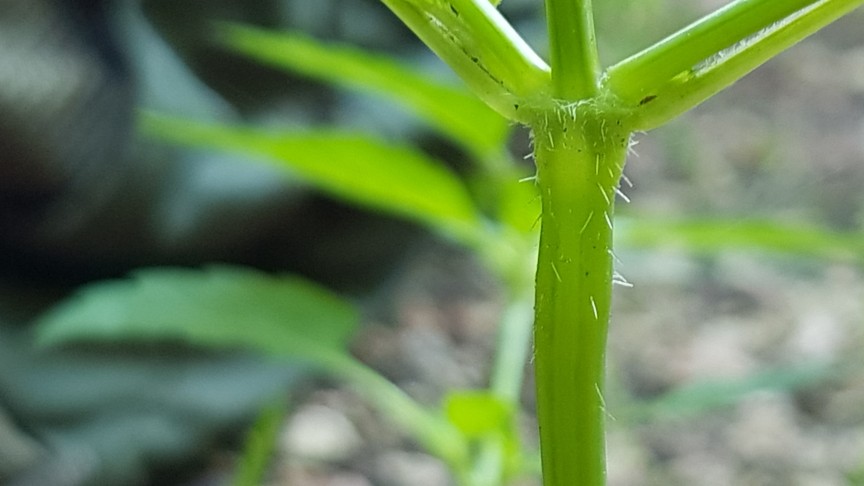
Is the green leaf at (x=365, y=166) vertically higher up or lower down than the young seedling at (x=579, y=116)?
higher up

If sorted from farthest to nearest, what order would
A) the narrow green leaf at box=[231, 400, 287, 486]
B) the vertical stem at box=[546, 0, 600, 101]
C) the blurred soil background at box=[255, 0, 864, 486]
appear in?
Result: the blurred soil background at box=[255, 0, 864, 486] → the narrow green leaf at box=[231, 400, 287, 486] → the vertical stem at box=[546, 0, 600, 101]

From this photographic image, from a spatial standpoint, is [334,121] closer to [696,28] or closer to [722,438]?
[722,438]

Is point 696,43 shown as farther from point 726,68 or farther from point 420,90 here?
point 420,90

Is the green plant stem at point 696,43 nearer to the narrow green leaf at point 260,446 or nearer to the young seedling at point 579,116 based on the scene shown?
the young seedling at point 579,116

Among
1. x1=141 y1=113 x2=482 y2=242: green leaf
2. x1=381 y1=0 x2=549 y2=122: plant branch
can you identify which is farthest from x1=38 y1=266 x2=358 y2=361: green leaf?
x1=381 y1=0 x2=549 y2=122: plant branch

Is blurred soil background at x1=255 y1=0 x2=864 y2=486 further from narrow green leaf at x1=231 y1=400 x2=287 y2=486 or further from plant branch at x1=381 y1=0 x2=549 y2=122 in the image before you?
plant branch at x1=381 y1=0 x2=549 y2=122

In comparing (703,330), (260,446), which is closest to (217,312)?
(260,446)

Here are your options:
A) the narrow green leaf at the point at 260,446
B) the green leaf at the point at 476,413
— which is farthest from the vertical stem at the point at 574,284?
the narrow green leaf at the point at 260,446
